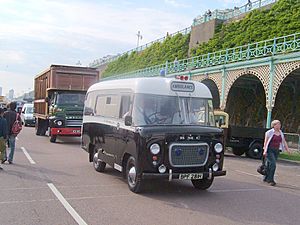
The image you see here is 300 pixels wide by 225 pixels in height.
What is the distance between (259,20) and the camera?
111 ft

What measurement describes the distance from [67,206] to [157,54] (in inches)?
1777

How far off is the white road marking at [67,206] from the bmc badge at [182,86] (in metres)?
3.40

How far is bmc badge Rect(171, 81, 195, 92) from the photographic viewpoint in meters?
9.00

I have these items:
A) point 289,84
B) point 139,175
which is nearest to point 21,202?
point 139,175

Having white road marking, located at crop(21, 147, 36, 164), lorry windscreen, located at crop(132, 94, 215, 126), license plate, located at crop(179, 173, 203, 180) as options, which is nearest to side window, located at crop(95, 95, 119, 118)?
lorry windscreen, located at crop(132, 94, 215, 126)

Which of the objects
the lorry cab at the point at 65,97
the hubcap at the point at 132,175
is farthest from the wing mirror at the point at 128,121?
the lorry cab at the point at 65,97

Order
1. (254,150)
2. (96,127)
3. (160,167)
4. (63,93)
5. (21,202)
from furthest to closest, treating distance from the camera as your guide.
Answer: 1. (63,93)
2. (254,150)
3. (96,127)
4. (160,167)
5. (21,202)

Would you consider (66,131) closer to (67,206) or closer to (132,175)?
(132,175)

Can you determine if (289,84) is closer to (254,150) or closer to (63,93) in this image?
(254,150)

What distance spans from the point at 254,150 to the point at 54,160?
31.6 feet

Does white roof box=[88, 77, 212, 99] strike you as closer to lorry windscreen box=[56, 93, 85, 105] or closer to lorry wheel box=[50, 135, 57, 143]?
lorry windscreen box=[56, 93, 85, 105]

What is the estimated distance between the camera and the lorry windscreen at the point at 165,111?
8625 mm

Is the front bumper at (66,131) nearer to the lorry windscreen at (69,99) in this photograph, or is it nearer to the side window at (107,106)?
the lorry windscreen at (69,99)

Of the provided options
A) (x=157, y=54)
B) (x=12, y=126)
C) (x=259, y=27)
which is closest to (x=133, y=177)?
(x=12, y=126)
